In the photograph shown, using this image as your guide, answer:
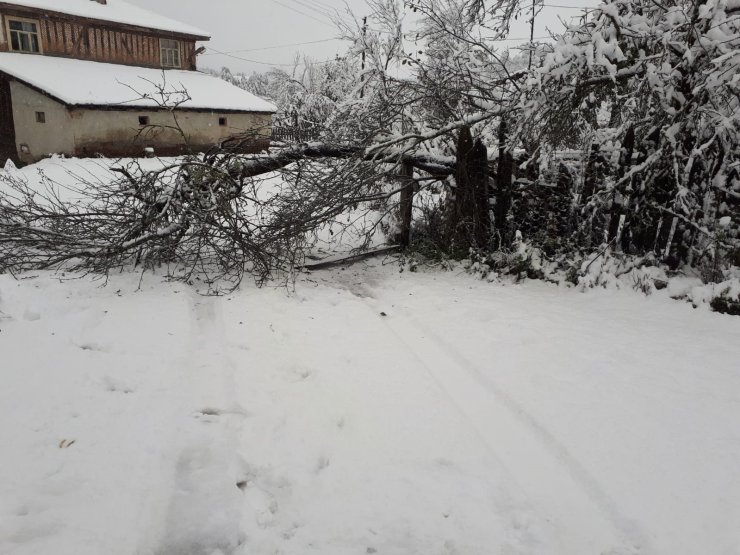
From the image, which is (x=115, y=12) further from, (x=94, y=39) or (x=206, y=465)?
(x=206, y=465)

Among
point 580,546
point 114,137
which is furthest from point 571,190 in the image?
point 114,137

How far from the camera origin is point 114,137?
2017 centimetres

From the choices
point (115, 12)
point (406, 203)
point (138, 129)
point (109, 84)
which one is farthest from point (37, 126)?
point (406, 203)

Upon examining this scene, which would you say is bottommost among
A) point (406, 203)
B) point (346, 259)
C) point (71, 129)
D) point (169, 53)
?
point (346, 259)

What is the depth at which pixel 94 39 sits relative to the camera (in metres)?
23.0

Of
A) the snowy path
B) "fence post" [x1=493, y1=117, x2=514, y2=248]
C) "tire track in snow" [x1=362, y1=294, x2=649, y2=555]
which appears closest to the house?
"fence post" [x1=493, y1=117, x2=514, y2=248]

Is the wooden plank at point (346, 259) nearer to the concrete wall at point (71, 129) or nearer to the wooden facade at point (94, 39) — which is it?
the concrete wall at point (71, 129)

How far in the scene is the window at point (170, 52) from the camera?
82.7 ft

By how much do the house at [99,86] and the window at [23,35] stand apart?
0.12 ft

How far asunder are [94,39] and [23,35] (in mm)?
2820

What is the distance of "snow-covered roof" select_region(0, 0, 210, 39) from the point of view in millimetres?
21234

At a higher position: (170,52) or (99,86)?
(170,52)

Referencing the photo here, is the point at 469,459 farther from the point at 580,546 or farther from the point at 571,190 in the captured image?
the point at 571,190

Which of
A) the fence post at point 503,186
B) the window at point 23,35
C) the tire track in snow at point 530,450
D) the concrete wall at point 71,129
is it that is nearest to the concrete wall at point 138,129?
the concrete wall at point 71,129
